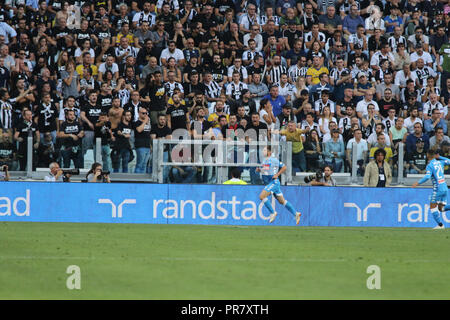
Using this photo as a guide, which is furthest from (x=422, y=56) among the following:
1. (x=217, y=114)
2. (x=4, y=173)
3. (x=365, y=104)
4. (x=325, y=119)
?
(x=4, y=173)

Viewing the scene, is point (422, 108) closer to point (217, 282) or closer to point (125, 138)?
point (125, 138)

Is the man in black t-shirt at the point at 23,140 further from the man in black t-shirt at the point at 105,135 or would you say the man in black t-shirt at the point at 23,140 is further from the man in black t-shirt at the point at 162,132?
the man in black t-shirt at the point at 162,132

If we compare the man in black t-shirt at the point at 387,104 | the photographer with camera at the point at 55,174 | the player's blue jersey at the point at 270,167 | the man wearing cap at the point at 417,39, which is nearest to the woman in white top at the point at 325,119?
the man in black t-shirt at the point at 387,104

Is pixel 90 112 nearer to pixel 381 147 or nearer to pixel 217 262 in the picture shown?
pixel 381 147

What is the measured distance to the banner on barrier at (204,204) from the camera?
61.6 feet

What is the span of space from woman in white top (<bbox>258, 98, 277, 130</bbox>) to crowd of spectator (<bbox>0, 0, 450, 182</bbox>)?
0.03 metres

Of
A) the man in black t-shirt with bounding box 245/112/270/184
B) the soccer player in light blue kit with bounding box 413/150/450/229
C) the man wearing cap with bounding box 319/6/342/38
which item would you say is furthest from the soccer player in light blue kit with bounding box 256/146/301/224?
the man wearing cap with bounding box 319/6/342/38

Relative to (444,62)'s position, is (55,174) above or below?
below

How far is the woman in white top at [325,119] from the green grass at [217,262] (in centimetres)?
428

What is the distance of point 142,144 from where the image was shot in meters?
18.9

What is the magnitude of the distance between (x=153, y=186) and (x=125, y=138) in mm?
1359

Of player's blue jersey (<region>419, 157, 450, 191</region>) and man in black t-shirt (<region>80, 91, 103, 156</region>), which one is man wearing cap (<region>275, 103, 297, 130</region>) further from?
man in black t-shirt (<region>80, 91, 103, 156</region>)

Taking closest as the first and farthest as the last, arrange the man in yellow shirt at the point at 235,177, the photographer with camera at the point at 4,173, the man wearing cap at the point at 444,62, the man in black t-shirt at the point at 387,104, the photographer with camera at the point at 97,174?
the photographer with camera at the point at 4,173 → the photographer with camera at the point at 97,174 → the man in yellow shirt at the point at 235,177 → the man in black t-shirt at the point at 387,104 → the man wearing cap at the point at 444,62

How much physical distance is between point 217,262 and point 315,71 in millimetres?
11971
